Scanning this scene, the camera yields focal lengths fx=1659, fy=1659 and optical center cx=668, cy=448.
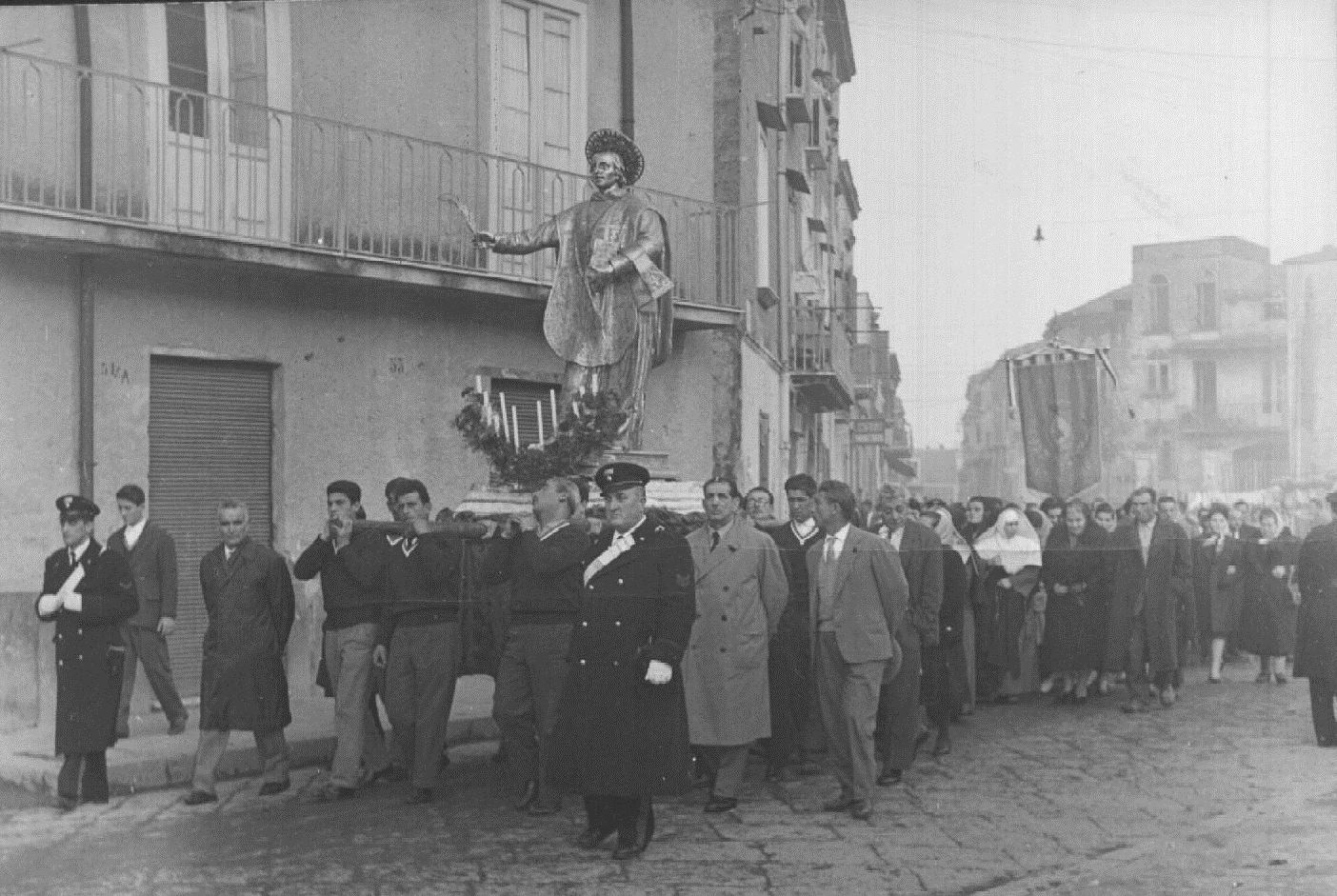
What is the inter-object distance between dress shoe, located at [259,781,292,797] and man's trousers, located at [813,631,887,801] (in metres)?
2.94

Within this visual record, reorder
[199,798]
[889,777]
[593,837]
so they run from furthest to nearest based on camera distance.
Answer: [889,777] → [199,798] → [593,837]

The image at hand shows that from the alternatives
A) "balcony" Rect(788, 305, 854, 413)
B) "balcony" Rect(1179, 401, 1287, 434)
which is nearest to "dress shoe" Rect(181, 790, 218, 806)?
"balcony" Rect(1179, 401, 1287, 434)

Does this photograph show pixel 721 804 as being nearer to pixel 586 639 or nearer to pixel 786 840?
pixel 786 840

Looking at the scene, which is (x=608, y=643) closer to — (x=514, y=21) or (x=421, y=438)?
(x=421, y=438)

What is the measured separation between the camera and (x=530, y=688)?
840cm

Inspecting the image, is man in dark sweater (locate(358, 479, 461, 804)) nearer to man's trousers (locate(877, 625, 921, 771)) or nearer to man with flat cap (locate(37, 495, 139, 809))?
man with flat cap (locate(37, 495, 139, 809))

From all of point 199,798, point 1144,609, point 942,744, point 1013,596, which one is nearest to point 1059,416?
point 1013,596

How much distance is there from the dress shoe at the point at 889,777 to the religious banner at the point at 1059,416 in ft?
13.8

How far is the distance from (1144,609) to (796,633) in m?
4.22

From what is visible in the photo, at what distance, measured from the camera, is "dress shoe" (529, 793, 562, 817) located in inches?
324

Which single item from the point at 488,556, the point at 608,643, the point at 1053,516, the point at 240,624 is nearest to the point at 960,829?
the point at 608,643

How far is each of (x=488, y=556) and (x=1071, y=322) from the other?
233 inches

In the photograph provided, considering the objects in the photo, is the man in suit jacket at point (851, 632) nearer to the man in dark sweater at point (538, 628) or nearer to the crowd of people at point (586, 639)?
the crowd of people at point (586, 639)

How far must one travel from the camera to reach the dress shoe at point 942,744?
1039cm
